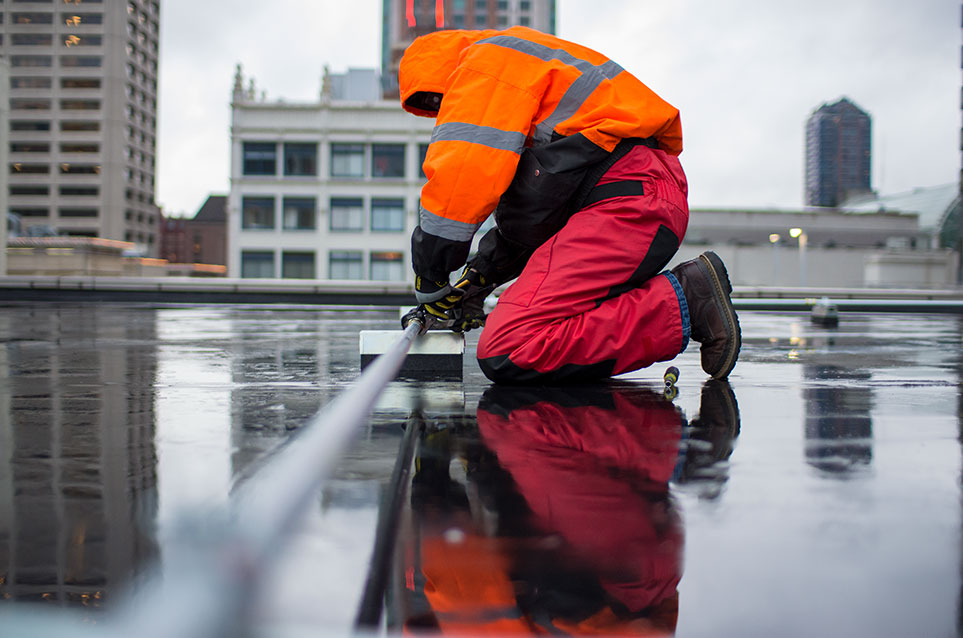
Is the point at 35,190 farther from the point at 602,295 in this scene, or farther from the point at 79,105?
the point at 602,295

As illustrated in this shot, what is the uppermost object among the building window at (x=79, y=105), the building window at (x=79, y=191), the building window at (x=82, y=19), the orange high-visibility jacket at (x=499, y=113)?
the building window at (x=82, y=19)

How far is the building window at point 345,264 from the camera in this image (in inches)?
1613

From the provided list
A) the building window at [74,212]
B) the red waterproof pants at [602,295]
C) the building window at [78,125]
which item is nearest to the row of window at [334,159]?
the red waterproof pants at [602,295]

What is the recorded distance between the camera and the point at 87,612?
777mm

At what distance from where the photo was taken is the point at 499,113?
2.32 m

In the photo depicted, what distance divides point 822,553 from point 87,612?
872 millimetres

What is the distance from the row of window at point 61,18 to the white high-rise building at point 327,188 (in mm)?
48955

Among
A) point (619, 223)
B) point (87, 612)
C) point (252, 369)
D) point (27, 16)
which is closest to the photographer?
point (87, 612)

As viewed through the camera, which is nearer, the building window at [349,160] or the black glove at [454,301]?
the black glove at [454,301]

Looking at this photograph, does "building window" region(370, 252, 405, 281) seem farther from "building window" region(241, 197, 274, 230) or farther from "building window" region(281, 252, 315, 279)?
"building window" region(241, 197, 274, 230)

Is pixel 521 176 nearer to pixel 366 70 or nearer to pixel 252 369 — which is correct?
pixel 252 369

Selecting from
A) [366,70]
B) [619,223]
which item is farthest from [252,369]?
[366,70]

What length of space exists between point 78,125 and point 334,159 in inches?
2002

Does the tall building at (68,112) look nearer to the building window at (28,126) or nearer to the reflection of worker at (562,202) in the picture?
the building window at (28,126)
